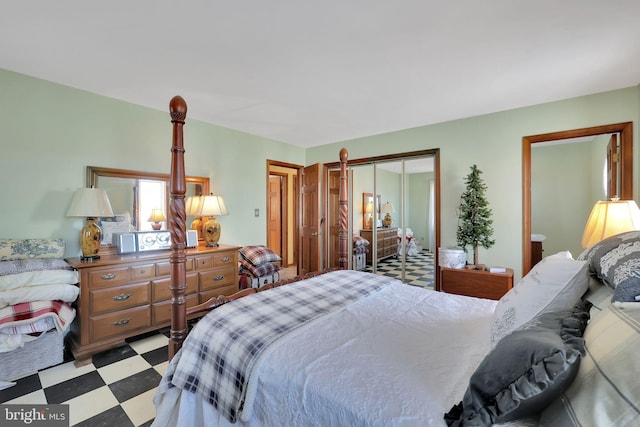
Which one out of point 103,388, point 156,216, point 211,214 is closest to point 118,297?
point 103,388

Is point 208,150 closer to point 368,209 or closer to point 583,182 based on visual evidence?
point 368,209

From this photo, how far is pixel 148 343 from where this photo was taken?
2.61 metres

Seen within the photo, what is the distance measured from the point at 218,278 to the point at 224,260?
0.68ft

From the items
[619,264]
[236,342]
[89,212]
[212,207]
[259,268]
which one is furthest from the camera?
[259,268]

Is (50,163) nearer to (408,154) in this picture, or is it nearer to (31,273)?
(31,273)

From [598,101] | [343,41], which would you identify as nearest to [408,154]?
[598,101]

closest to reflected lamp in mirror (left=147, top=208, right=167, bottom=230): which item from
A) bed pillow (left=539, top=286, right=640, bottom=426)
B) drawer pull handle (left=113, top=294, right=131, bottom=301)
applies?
drawer pull handle (left=113, top=294, right=131, bottom=301)

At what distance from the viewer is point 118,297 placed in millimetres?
2418

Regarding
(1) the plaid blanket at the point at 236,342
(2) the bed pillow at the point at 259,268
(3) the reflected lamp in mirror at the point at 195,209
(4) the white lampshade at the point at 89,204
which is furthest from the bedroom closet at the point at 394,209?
(4) the white lampshade at the point at 89,204

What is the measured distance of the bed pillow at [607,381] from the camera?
555mm

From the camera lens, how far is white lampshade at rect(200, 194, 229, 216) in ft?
10.5

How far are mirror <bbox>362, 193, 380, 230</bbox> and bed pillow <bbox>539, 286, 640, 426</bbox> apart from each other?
358cm

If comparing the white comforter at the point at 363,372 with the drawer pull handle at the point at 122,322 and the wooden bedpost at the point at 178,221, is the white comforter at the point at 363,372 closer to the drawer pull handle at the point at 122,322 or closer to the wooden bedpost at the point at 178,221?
the wooden bedpost at the point at 178,221

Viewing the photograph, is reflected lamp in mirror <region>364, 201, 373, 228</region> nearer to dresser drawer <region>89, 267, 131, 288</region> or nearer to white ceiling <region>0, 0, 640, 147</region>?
white ceiling <region>0, 0, 640, 147</region>
